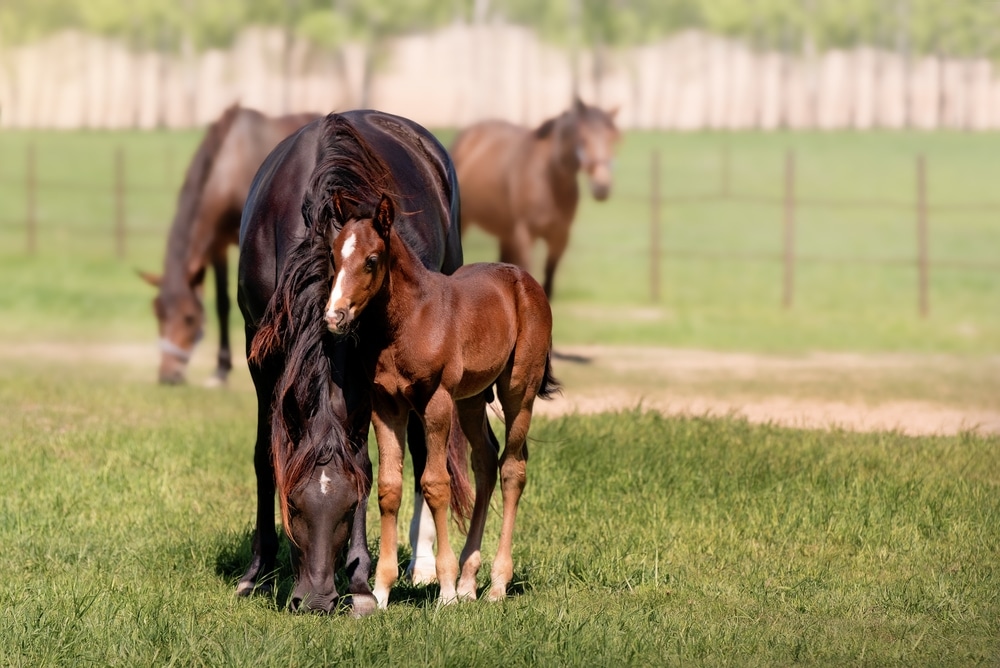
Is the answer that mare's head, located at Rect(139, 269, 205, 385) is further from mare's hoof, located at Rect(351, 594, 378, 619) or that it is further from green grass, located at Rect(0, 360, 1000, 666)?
mare's hoof, located at Rect(351, 594, 378, 619)

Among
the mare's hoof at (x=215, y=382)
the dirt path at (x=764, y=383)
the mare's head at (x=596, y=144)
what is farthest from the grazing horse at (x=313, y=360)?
the mare's head at (x=596, y=144)

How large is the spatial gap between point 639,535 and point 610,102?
115 ft

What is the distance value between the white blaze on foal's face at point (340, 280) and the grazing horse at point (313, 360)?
1.05 ft

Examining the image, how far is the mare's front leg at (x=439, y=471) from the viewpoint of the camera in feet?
16.3

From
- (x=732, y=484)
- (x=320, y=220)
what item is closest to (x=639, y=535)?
(x=732, y=484)

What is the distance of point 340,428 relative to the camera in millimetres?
4859

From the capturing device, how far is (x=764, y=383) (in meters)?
13.5

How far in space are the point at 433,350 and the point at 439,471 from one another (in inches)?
17.9

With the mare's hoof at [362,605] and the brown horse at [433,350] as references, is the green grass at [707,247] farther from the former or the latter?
the mare's hoof at [362,605]

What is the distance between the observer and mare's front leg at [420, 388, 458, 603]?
16.3 feet

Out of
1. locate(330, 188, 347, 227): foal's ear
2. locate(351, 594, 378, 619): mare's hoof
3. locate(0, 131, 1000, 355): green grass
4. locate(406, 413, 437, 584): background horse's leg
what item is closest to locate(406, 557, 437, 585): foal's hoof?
locate(406, 413, 437, 584): background horse's leg

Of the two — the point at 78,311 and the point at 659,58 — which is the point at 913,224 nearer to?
the point at 659,58

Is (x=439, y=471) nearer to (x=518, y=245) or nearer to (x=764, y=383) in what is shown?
(x=764, y=383)

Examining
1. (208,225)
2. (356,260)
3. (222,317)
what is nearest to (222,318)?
(222,317)
